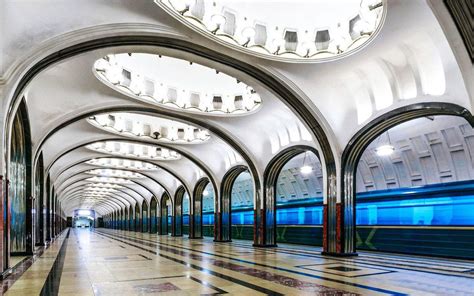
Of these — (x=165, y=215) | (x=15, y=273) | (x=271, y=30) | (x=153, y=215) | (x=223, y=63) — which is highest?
(x=271, y=30)

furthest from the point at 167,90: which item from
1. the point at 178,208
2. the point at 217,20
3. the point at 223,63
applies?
the point at 178,208

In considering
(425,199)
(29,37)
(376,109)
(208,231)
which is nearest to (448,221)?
(425,199)

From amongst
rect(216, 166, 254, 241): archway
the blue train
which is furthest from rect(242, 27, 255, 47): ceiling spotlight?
rect(216, 166, 254, 241): archway

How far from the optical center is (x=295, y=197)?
20.9 m

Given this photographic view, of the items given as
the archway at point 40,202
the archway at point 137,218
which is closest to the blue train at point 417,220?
the archway at point 40,202

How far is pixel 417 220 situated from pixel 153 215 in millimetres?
31022

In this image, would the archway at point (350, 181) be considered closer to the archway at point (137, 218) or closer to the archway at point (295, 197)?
the archway at point (295, 197)

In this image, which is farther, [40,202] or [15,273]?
[40,202]

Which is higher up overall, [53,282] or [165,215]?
[53,282]

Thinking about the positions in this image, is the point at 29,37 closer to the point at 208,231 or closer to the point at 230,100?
the point at 230,100

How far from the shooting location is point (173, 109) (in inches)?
610

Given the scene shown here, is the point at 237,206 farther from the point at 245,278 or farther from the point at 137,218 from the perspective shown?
the point at 137,218

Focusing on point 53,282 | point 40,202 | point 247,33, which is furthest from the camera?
point 40,202

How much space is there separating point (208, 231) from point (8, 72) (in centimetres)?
2275
